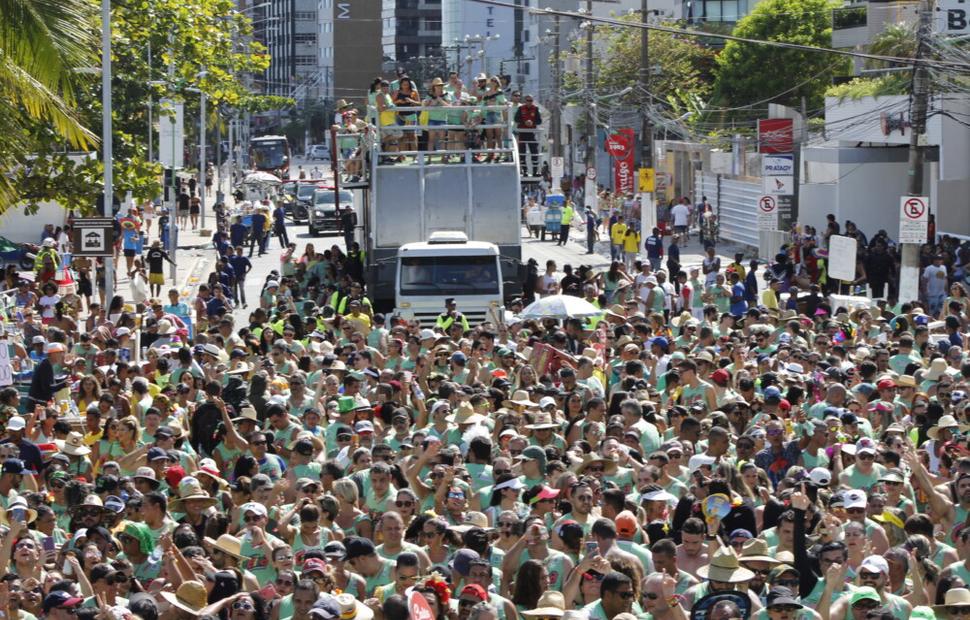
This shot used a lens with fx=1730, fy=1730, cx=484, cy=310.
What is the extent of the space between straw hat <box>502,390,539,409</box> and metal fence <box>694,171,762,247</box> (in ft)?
104

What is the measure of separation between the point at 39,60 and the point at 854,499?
907cm

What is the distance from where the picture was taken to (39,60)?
51.9 feet

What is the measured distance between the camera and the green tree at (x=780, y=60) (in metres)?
62.2

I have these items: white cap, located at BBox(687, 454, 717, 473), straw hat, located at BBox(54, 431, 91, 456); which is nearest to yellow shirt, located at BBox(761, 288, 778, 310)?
white cap, located at BBox(687, 454, 717, 473)

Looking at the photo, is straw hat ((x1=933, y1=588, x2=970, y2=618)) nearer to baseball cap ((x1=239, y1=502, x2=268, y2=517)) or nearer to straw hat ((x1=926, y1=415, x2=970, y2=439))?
baseball cap ((x1=239, y1=502, x2=268, y2=517))

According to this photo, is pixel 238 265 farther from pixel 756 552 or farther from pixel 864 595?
pixel 864 595

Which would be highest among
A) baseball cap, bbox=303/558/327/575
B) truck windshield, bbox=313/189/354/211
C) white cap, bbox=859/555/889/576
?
truck windshield, bbox=313/189/354/211

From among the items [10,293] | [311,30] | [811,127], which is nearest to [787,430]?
[10,293]

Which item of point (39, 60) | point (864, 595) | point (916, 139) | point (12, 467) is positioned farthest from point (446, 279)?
point (864, 595)

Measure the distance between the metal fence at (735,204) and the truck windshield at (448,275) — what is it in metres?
22.7

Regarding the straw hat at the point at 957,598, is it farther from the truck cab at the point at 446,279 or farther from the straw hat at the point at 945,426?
the truck cab at the point at 446,279

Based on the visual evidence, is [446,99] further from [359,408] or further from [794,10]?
[794,10]

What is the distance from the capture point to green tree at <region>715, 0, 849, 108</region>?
62.2 metres

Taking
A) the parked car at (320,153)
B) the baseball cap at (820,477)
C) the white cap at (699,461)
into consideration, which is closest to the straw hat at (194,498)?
the white cap at (699,461)
